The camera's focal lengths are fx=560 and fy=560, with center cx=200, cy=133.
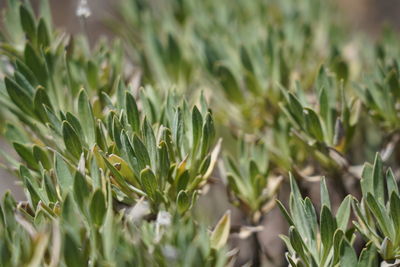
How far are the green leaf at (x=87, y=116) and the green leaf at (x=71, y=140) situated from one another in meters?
0.03

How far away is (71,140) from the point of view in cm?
92

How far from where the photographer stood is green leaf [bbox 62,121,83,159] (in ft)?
2.95

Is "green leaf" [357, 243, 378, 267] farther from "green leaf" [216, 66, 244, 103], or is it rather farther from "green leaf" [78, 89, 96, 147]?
"green leaf" [216, 66, 244, 103]

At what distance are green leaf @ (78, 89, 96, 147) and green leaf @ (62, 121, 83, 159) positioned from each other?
0.09ft

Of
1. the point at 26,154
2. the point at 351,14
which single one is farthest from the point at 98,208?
the point at 351,14

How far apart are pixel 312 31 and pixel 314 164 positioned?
1.67 ft

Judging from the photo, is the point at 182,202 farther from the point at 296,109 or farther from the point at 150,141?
A: the point at 296,109

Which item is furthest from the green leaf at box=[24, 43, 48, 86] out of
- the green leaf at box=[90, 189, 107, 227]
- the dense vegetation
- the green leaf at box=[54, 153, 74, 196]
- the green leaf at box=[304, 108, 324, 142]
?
the green leaf at box=[304, 108, 324, 142]

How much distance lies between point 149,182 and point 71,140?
0.15m

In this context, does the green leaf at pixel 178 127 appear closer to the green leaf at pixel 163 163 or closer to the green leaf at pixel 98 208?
the green leaf at pixel 163 163

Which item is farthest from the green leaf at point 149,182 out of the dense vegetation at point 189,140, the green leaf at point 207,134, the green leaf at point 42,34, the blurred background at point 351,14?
the blurred background at point 351,14

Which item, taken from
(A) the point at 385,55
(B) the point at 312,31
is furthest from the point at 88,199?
(B) the point at 312,31

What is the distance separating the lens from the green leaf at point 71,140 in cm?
90

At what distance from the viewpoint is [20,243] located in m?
0.77
